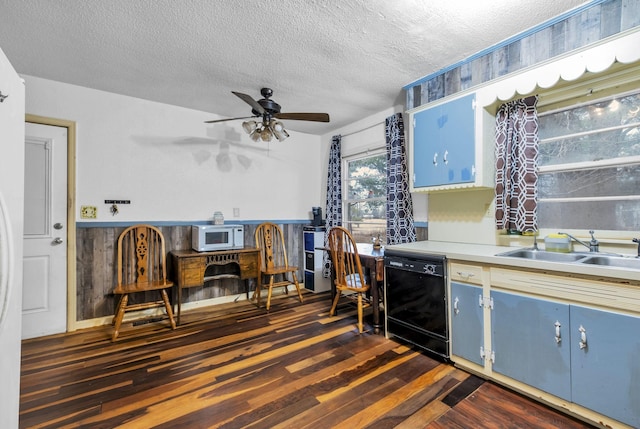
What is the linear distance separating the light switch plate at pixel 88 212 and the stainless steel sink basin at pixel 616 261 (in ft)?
13.6

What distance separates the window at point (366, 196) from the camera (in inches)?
149

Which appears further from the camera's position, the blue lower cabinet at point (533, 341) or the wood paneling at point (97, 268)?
the wood paneling at point (97, 268)

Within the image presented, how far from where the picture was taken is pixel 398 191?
3160mm

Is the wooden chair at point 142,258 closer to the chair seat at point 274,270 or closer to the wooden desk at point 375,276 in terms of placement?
the chair seat at point 274,270

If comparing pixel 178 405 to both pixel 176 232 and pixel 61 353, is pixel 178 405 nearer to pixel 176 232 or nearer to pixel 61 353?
pixel 61 353

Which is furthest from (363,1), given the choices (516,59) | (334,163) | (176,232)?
(176,232)

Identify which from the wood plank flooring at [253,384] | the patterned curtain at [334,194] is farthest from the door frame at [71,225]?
the patterned curtain at [334,194]

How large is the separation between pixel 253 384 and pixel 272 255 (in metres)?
2.10

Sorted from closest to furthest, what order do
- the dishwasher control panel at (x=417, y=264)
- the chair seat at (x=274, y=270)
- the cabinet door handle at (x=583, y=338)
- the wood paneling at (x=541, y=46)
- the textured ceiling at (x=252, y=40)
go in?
1. the cabinet door handle at (x=583, y=338)
2. the wood paneling at (x=541, y=46)
3. the textured ceiling at (x=252, y=40)
4. the dishwasher control panel at (x=417, y=264)
5. the chair seat at (x=274, y=270)

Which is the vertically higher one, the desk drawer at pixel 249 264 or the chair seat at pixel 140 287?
the desk drawer at pixel 249 264

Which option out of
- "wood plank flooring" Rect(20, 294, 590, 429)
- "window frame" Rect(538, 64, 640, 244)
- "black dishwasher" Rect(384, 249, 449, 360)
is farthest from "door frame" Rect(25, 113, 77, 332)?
"window frame" Rect(538, 64, 640, 244)

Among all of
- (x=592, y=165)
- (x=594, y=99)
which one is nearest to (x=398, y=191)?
(x=592, y=165)

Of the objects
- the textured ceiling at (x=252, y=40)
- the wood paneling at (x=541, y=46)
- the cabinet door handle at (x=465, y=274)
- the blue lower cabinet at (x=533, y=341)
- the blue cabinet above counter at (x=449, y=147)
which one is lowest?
the blue lower cabinet at (x=533, y=341)

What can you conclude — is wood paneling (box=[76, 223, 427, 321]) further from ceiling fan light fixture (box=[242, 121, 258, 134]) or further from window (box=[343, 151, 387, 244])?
ceiling fan light fixture (box=[242, 121, 258, 134])
